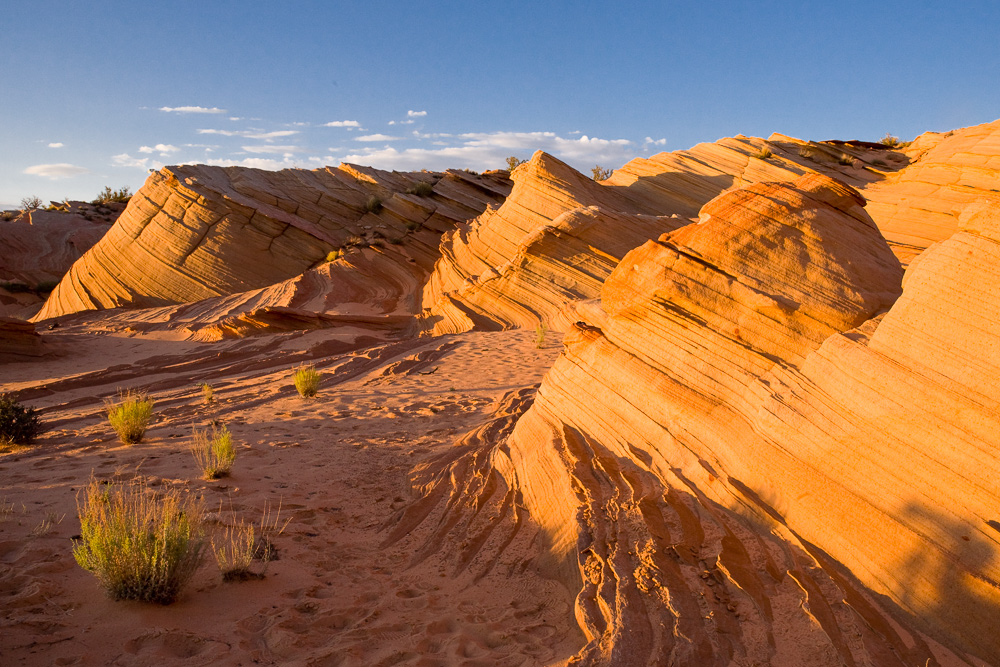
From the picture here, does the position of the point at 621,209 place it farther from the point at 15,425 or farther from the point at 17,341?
the point at 17,341

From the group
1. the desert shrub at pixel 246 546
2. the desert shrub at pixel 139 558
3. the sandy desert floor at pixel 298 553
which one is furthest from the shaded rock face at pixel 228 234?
the desert shrub at pixel 139 558

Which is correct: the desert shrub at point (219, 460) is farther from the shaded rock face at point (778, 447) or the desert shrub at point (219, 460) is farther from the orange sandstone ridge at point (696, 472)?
the shaded rock face at point (778, 447)

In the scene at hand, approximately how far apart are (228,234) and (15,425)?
1612 centimetres

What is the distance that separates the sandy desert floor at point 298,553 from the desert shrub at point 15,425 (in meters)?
0.16

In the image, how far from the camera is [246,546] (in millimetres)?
4215

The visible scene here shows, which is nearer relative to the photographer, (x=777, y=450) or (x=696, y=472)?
(x=777, y=450)

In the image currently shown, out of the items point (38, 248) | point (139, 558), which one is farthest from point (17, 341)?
point (38, 248)

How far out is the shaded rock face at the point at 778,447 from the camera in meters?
3.19

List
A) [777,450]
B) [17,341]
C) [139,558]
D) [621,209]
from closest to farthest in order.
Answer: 1. [139,558]
2. [777,450]
3. [17,341]
4. [621,209]

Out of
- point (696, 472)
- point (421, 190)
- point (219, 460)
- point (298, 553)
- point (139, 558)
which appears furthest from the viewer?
point (421, 190)

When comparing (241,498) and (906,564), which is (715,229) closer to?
(906,564)

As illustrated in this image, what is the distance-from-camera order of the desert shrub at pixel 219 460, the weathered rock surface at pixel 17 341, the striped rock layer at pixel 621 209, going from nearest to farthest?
the desert shrub at pixel 219 460 < the striped rock layer at pixel 621 209 < the weathered rock surface at pixel 17 341

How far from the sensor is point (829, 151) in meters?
21.3

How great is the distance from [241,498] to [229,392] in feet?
18.8
